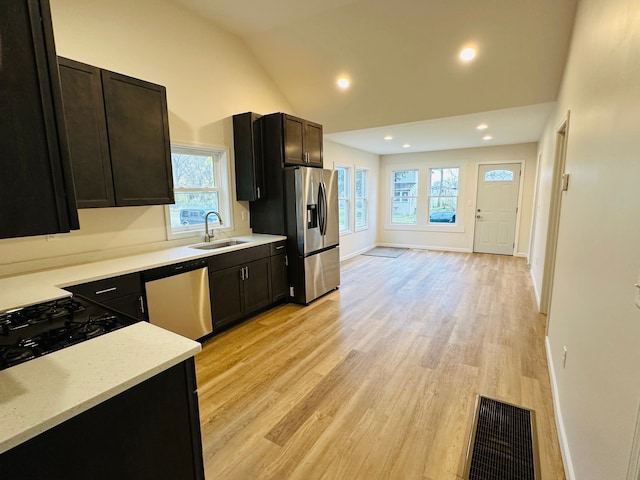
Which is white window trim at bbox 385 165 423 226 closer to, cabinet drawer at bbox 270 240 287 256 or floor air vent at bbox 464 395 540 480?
cabinet drawer at bbox 270 240 287 256

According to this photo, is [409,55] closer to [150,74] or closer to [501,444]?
[150,74]

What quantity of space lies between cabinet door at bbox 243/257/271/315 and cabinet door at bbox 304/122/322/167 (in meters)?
1.58

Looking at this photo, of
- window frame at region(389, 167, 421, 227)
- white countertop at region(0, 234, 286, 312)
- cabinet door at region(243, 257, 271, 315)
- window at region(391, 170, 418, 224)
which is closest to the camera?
white countertop at region(0, 234, 286, 312)

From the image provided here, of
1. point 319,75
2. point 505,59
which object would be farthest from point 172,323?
point 505,59

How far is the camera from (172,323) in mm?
2725

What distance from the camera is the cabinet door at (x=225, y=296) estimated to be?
10.2ft

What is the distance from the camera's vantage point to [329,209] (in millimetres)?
4309

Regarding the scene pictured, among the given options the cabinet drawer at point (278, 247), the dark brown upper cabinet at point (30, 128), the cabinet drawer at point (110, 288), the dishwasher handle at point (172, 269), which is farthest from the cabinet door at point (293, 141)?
the dark brown upper cabinet at point (30, 128)

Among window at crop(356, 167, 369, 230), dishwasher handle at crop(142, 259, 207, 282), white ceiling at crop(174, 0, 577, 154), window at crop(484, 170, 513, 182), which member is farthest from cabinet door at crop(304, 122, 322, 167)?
window at crop(484, 170, 513, 182)

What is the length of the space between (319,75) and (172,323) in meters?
3.59

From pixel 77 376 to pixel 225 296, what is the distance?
230 cm

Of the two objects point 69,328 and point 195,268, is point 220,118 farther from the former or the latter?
point 69,328

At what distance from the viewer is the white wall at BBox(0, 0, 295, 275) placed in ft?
8.09

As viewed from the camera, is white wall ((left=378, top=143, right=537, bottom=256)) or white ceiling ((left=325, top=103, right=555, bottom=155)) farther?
white wall ((left=378, top=143, right=537, bottom=256))
